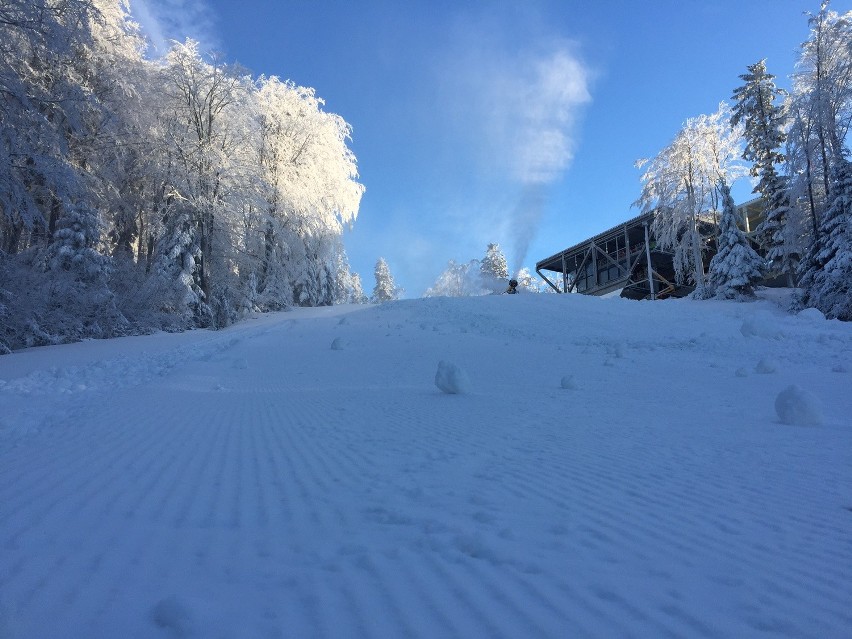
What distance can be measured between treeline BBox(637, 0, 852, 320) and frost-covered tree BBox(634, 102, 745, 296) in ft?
0.18

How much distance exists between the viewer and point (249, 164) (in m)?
21.5

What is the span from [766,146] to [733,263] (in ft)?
26.4

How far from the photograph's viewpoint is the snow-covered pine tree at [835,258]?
51.7 feet

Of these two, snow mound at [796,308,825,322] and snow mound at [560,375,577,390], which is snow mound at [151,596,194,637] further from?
snow mound at [796,308,825,322]

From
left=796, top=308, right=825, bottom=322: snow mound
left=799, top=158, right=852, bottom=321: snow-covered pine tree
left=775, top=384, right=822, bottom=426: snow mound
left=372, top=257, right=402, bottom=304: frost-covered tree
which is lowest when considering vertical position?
left=775, top=384, right=822, bottom=426: snow mound

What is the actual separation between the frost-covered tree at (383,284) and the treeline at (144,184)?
28.3 m

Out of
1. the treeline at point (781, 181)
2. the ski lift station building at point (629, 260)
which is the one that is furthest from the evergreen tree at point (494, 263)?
the treeline at point (781, 181)

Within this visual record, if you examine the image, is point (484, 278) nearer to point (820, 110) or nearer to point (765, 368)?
point (820, 110)

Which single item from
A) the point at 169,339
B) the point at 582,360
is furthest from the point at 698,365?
the point at 169,339

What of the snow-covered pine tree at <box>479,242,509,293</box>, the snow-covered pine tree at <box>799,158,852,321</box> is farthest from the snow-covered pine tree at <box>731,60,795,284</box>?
the snow-covered pine tree at <box>479,242,509,293</box>

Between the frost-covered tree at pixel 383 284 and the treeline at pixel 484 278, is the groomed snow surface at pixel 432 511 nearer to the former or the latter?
the treeline at pixel 484 278

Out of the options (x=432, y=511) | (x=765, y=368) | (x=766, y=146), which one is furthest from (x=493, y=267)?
(x=432, y=511)

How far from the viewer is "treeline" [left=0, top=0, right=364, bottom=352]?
11.3 meters

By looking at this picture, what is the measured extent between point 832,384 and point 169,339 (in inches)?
620
